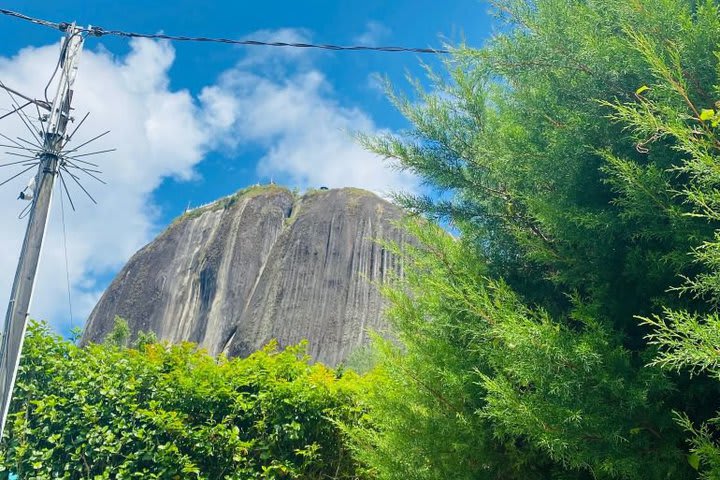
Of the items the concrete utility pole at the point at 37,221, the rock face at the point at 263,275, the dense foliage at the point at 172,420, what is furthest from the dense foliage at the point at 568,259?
the rock face at the point at 263,275

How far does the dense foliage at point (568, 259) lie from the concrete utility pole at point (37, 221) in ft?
8.67

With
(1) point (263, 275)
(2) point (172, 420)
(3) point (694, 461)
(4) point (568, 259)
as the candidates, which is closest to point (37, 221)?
(2) point (172, 420)

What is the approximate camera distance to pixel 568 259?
3.45m

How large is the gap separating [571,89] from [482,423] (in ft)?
6.62

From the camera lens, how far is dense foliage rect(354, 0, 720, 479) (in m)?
2.74

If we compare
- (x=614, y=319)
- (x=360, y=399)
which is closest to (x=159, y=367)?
(x=360, y=399)

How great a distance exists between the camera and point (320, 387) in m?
5.79

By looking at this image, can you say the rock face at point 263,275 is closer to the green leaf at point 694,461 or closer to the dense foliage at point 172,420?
the dense foliage at point 172,420

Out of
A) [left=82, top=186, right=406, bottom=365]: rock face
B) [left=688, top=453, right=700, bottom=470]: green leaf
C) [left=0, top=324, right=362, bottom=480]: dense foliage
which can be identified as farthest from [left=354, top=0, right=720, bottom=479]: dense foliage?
[left=82, top=186, right=406, bottom=365]: rock face

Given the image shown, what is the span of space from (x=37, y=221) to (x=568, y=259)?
397 centimetres

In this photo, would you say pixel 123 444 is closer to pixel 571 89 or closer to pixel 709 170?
pixel 571 89

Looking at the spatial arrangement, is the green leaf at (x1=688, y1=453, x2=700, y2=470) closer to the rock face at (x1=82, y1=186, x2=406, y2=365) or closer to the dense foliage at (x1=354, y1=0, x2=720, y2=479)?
the dense foliage at (x1=354, y1=0, x2=720, y2=479)

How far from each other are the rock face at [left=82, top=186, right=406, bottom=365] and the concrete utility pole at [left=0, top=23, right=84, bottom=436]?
104ft

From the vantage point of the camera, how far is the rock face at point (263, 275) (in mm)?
40062
